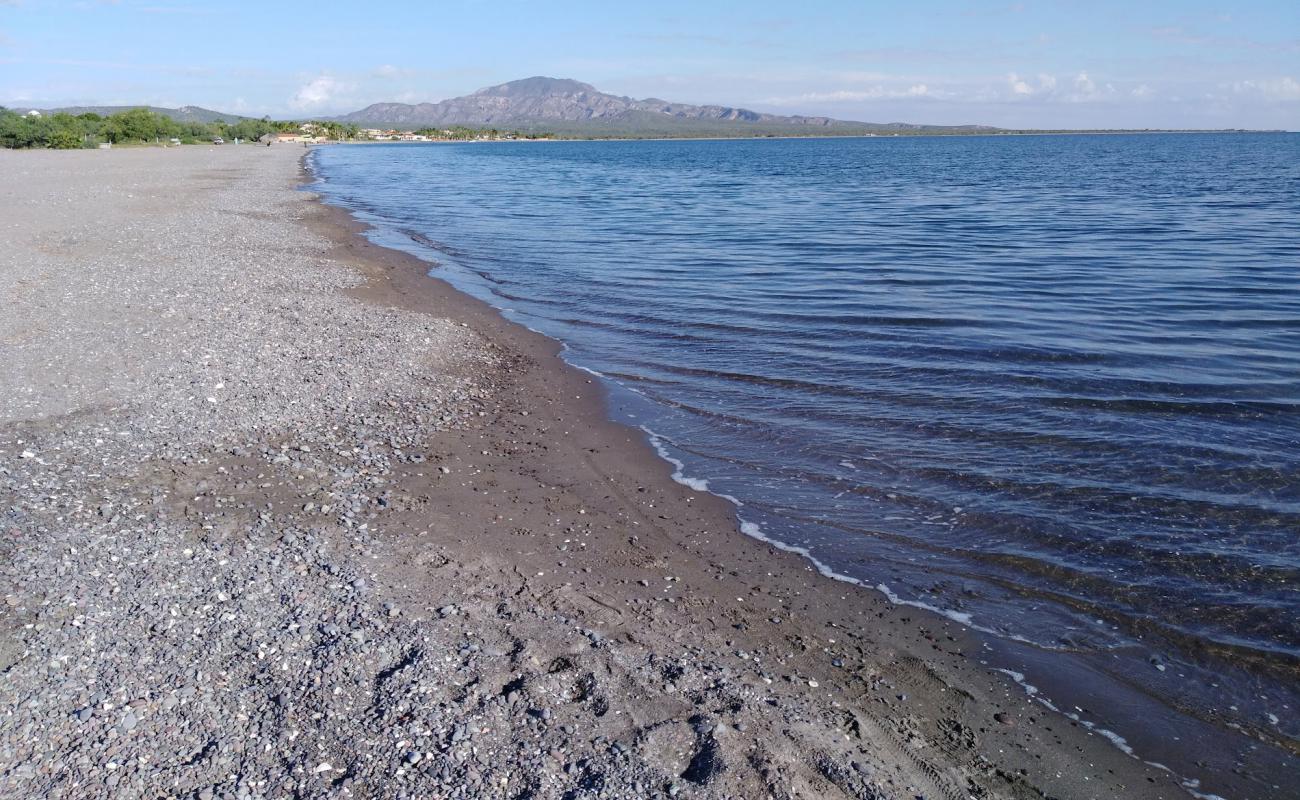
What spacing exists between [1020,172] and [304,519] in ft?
254

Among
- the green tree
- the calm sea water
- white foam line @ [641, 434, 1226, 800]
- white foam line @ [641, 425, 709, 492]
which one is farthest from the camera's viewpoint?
the green tree

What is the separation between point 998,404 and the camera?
40.7 feet

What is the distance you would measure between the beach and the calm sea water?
1.08m

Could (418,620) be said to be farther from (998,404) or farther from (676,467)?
(998,404)

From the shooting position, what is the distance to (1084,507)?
30.4 feet

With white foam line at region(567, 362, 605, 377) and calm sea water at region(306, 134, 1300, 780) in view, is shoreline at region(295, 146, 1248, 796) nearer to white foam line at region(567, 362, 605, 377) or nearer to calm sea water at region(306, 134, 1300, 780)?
white foam line at region(567, 362, 605, 377)

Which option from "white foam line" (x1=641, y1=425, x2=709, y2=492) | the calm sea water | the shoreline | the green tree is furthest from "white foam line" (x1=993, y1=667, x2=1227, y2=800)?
the green tree

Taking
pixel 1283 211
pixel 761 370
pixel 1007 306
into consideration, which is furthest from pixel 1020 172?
pixel 761 370

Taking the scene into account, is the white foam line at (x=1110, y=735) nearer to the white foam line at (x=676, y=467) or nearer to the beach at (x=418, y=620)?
the beach at (x=418, y=620)

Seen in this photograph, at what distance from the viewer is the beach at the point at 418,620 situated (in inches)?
201

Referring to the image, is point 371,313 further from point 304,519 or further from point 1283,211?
point 1283,211

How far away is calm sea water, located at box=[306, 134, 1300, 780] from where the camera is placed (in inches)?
303

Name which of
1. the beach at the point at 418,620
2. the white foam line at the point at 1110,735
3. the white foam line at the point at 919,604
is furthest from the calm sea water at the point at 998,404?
the beach at the point at 418,620

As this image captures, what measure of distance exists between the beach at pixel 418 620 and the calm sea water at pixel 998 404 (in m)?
1.08
